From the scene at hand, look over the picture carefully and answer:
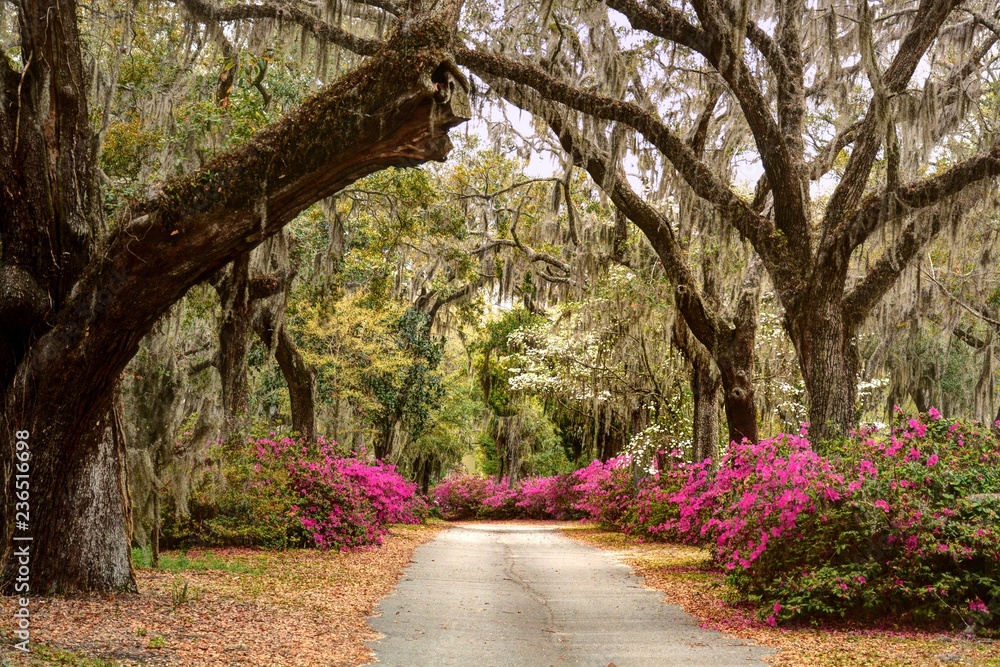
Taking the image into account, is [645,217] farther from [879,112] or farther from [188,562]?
[188,562]

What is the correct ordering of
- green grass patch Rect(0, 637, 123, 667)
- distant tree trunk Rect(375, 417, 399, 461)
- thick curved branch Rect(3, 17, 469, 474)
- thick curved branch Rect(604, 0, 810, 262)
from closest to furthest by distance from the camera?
green grass patch Rect(0, 637, 123, 667) < thick curved branch Rect(3, 17, 469, 474) < thick curved branch Rect(604, 0, 810, 262) < distant tree trunk Rect(375, 417, 399, 461)

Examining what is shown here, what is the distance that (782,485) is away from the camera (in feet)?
26.1

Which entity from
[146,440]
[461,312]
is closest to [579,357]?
[461,312]

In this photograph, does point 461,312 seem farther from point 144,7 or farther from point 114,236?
point 114,236

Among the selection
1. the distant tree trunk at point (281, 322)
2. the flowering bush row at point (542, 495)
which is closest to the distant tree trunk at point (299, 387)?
the distant tree trunk at point (281, 322)

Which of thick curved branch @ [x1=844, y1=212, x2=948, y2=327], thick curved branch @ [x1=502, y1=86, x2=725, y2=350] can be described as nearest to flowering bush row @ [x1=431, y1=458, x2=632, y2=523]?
thick curved branch @ [x1=502, y1=86, x2=725, y2=350]

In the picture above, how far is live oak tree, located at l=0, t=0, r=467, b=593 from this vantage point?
6.05 metres

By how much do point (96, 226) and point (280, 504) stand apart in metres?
7.19

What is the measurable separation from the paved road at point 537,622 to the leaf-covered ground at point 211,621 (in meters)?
0.38

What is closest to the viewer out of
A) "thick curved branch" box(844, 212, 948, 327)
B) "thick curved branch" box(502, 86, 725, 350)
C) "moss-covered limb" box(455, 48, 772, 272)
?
"thick curved branch" box(844, 212, 948, 327)

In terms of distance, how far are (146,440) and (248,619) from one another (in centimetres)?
623

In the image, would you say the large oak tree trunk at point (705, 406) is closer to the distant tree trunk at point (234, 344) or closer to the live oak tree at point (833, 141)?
the live oak tree at point (833, 141)

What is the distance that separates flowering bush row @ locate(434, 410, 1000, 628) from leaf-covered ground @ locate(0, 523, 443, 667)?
151 inches

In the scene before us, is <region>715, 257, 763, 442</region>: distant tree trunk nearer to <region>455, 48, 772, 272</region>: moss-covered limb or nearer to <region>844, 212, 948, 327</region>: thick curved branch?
<region>455, 48, 772, 272</region>: moss-covered limb
